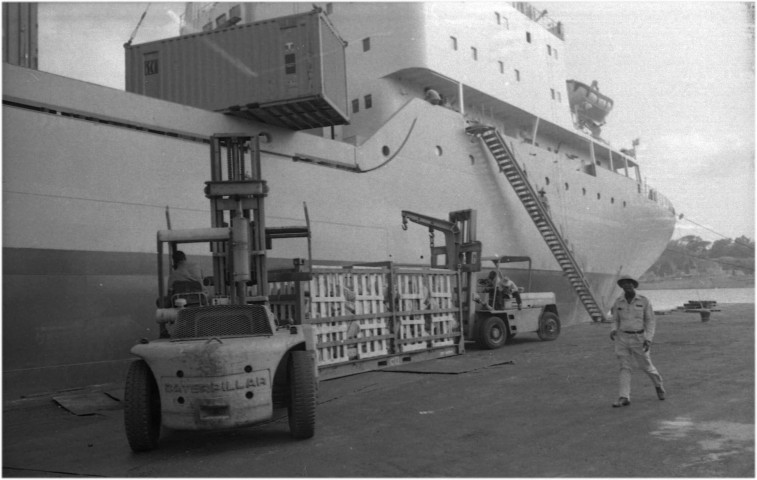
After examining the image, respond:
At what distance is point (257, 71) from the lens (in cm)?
1115

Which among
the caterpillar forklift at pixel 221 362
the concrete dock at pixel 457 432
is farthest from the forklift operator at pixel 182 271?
the concrete dock at pixel 457 432

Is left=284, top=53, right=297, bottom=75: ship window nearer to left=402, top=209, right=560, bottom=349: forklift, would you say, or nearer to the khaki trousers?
left=402, top=209, right=560, bottom=349: forklift

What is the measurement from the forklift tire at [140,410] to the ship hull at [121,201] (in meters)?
3.80

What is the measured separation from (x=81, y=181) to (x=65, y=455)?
4933 millimetres

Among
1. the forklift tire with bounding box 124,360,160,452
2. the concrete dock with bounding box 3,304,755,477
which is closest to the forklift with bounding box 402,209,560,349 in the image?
the concrete dock with bounding box 3,304,755,477

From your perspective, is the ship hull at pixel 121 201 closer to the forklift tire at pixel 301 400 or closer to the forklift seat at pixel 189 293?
the forklift seat at pixel 189 293

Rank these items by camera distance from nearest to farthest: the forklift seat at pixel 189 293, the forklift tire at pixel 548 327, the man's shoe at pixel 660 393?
the forklift seat at pixel 189 293 < the man's shoe at pixel 660 393 < the forklift tire at pixel 548 327

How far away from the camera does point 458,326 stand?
11555mm

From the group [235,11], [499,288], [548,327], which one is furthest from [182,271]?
[235,11]

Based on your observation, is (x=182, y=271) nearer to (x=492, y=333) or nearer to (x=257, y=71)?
(x=257, y=71)

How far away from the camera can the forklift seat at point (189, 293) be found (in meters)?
6.04

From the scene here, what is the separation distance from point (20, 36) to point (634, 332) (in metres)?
9.64

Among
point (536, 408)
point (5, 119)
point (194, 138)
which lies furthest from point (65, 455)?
A: point (194, 138)

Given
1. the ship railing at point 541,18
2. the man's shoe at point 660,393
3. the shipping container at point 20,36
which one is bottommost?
the man's shoe at point 660,393
